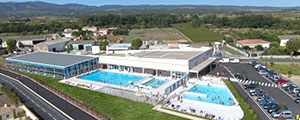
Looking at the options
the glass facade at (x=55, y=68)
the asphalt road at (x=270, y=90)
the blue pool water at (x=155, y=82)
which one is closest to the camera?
the asphalt road at (x=270, y=90)

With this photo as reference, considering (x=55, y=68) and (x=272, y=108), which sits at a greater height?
(x=55, y=68)

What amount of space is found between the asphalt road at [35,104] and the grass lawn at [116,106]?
3.40m

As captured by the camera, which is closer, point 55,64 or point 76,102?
point 76,102

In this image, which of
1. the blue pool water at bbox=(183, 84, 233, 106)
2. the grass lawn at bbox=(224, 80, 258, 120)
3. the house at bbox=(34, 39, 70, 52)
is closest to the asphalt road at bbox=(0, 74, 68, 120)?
the blue pool water at bbox=(183, 84, 233, 106)

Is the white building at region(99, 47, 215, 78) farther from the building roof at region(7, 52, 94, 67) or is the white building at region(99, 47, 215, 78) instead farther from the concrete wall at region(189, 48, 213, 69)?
the building roof at region(7, 52, 94, 67)

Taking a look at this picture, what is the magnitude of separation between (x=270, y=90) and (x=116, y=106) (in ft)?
64.8

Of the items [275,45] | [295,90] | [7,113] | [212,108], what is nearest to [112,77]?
[7,113]

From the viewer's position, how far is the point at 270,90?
94.6 ft

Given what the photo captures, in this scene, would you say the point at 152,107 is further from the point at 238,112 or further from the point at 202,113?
the point at 238,112

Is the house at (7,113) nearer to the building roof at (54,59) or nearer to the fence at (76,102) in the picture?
the fence at (76,102)

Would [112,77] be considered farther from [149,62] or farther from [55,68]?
[55,68]

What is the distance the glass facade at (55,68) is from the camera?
116 ft

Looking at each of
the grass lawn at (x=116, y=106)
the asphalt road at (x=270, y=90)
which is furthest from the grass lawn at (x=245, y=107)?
the grass lawn at (x=116, y=106)

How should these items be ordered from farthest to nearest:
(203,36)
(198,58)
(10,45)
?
(203,36)
(10,45)
(198,58)
